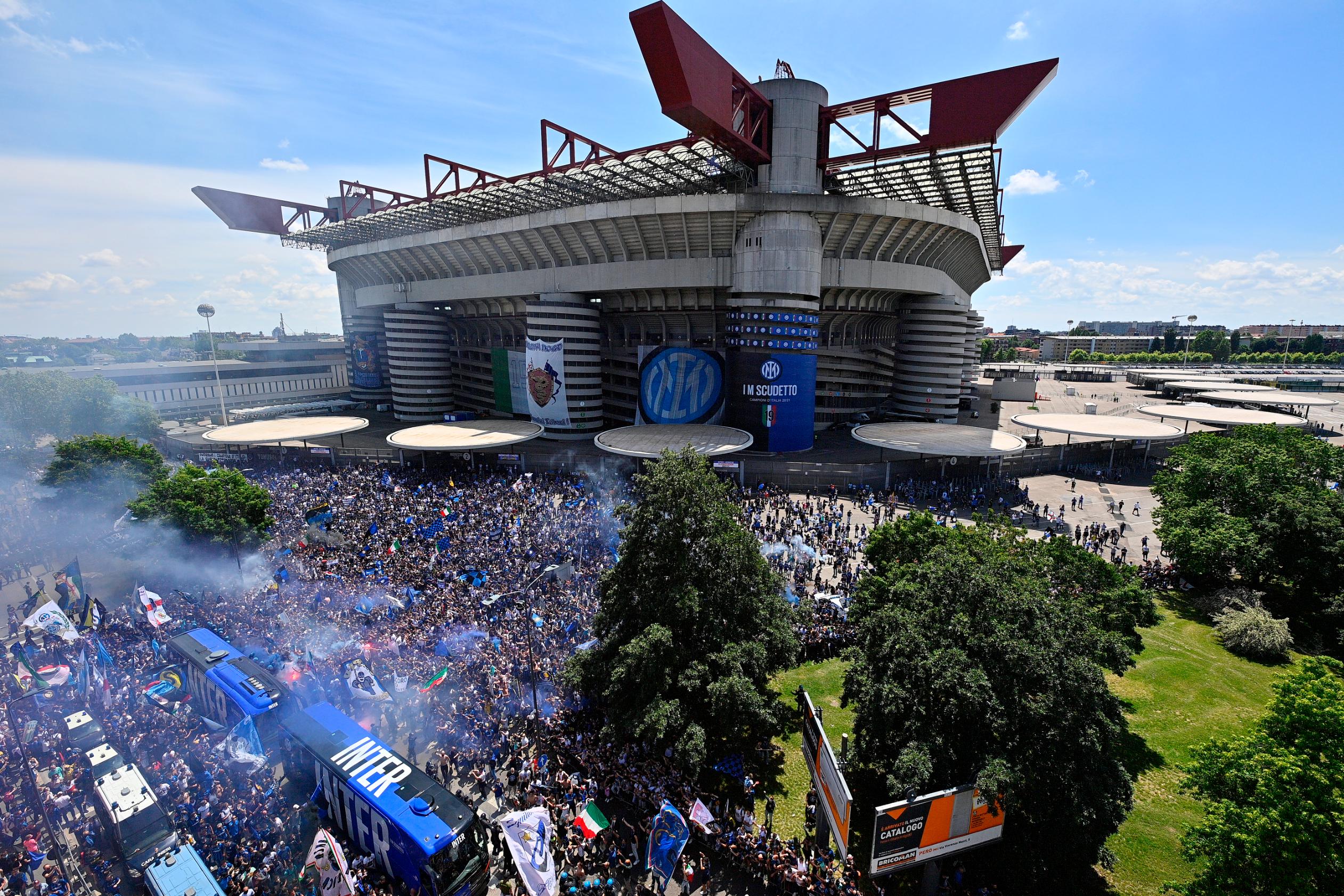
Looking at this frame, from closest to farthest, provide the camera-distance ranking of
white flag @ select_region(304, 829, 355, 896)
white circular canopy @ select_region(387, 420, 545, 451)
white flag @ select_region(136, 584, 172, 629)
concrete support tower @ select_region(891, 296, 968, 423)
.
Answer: white flag @ select_region(304, 829, 355, 896)
white flag @ select_region(136, 584, 172, 629)
white circular canopy @ select_region(387, 420, 545, 451)
concrete support tower @ select_region(891, 296, 968, 423)

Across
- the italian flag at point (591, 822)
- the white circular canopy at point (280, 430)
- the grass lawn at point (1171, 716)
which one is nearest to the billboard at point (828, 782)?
the italian flag at point (591, 822)

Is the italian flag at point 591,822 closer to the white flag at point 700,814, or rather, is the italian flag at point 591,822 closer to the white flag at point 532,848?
the white flag at point 532,848

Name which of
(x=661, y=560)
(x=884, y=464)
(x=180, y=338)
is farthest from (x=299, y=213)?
(x=180, y=338)

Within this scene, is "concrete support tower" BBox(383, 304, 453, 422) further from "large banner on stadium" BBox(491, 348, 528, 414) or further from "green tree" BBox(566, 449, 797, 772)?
"green tree" BBox(566, 449, 797, 772)

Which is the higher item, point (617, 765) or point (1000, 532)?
point (1000, 532)

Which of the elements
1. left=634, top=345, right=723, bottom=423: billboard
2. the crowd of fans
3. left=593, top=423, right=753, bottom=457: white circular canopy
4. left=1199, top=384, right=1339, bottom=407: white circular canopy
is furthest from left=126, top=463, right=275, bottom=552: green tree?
left=1199, top=384, right=1339, bottom=407: white circular canopy

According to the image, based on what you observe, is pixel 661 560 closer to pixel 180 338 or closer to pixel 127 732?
pixel 127 732
